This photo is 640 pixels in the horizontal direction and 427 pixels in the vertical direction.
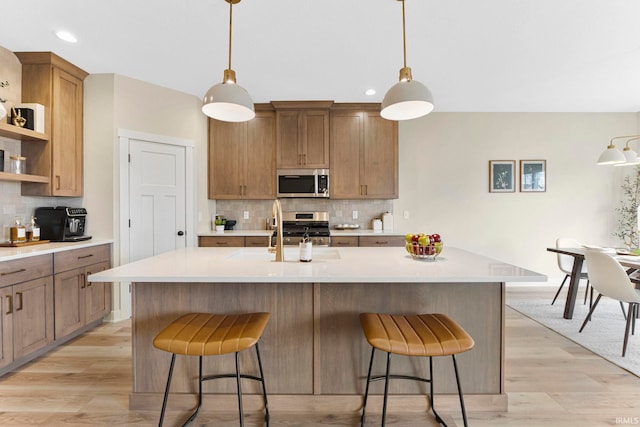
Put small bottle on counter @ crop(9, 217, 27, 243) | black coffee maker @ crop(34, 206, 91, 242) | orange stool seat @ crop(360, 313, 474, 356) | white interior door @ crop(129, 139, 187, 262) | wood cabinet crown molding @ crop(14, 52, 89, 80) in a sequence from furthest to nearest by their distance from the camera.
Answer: white interior door @ crop(129, 139, 187, 262), black coffee maker @ crop(34, 206, 91, 242), wood cabinet crown molding @ crop(14, 52, 89, 80), small bottle on counter @ crop(9, 217, 27, 243), orange stool seat @ crop(360, 313, 474, 356)

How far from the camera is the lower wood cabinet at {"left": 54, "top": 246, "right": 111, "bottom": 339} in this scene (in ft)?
8.91

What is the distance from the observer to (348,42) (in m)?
2.83

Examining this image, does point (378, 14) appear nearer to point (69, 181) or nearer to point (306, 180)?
point (306, 180)

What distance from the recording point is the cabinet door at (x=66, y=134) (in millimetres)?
3080

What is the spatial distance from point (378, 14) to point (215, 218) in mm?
3231

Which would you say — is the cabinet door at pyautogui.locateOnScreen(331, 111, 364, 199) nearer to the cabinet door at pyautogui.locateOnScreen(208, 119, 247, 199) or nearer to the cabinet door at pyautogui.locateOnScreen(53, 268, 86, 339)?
the cabinet door at pyautogui.locateOnScreen(208, 119, 247, 199)

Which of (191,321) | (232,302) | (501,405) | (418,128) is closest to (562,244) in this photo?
(418,128)

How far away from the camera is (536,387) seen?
2.17 meters

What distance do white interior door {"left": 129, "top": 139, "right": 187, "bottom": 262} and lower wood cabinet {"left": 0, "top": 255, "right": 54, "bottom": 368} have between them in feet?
3.09

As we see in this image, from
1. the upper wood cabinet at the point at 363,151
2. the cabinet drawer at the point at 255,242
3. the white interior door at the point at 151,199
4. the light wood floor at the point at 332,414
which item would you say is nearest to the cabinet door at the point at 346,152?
the upper wood cabinet at the point at 363,151

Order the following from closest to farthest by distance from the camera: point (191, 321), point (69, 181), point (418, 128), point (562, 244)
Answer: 1. point (191, 321)
2. point (69, 181)
3. point (562, 244)
4. point (418, 128)

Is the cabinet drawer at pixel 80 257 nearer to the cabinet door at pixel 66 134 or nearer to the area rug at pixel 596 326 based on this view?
the cabinet door at pixel 66 134

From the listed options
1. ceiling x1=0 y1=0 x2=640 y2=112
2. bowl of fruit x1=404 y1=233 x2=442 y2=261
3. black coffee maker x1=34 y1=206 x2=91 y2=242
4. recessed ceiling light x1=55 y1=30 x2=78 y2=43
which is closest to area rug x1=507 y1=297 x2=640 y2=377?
bowl of fruit x1=404 y1=233 x2=442 y2=261

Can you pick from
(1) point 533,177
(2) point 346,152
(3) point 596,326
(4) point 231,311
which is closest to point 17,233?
(4) point 231,311
